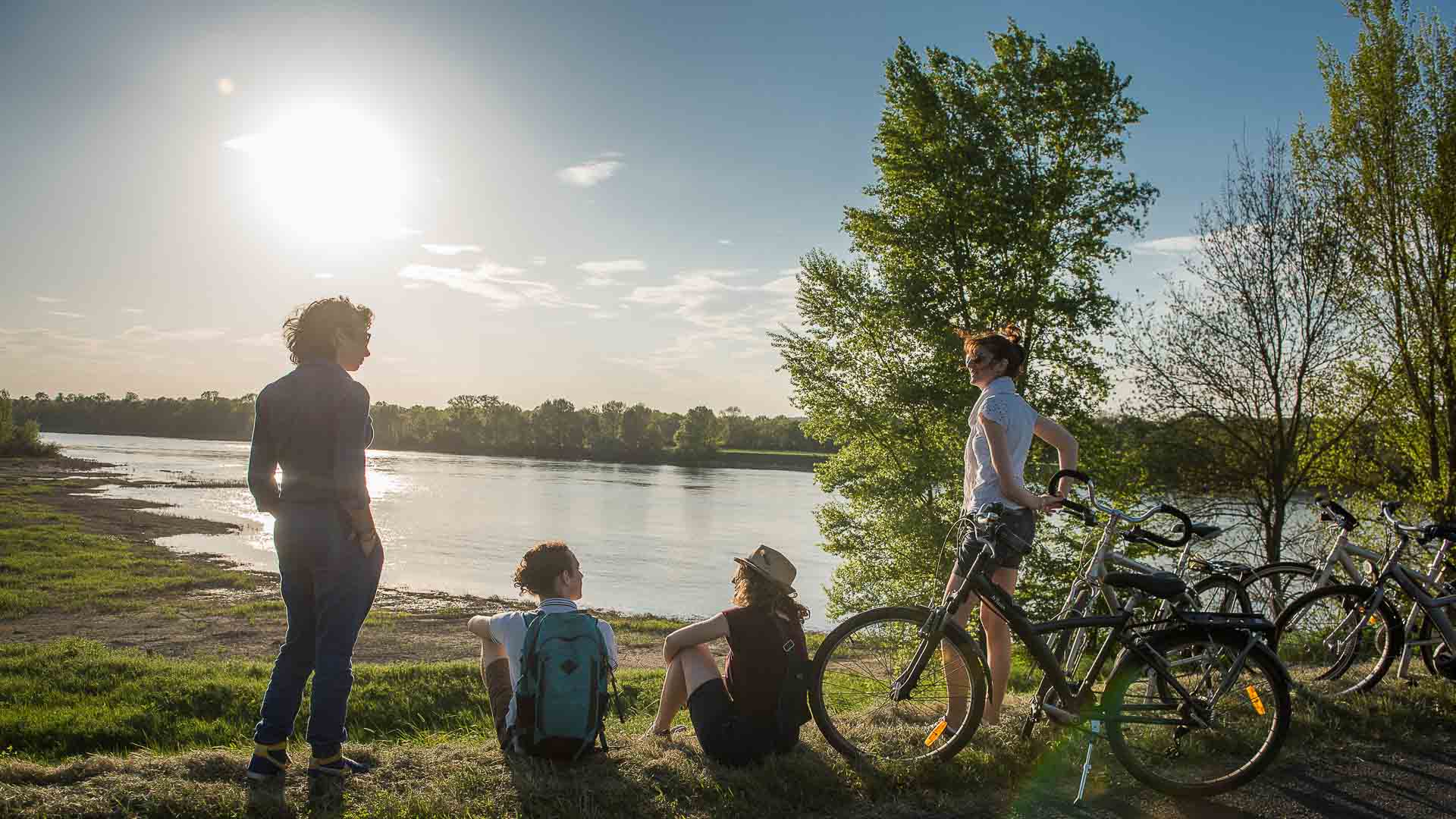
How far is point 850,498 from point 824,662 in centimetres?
1202

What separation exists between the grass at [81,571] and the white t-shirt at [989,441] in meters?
18.5

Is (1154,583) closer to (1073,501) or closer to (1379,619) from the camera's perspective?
(1073,501)

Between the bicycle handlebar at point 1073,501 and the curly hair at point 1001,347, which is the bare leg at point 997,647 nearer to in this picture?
the bicycle handlebar at point 1073,501

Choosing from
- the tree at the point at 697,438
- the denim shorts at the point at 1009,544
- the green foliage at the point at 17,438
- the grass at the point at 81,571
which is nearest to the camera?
the denim shorts at the point at 1009,544

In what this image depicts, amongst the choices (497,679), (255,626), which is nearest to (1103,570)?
(497,679)

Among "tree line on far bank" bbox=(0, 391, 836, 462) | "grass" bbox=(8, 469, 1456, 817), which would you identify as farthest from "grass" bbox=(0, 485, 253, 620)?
"tree line on far bank" bbox=(0, 391, 836, 462)

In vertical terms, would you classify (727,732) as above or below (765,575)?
below

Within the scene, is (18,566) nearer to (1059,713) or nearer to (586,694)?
(586,694)

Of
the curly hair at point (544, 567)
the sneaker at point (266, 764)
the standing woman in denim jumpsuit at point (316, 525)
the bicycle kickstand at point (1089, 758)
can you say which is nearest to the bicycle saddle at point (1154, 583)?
the bicycle kickstand at point (1089, 758)

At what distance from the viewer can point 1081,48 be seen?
1532 cm

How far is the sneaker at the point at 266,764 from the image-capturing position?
11.6ft

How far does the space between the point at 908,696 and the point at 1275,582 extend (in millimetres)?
2848

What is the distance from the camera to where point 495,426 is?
127125 mm

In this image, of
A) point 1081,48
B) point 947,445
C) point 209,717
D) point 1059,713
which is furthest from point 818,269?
point 1059,713
